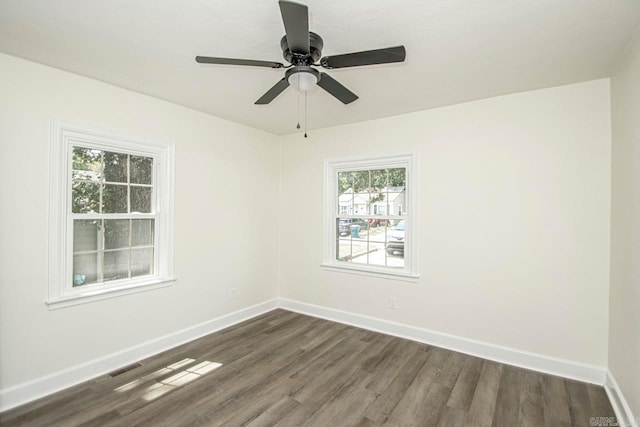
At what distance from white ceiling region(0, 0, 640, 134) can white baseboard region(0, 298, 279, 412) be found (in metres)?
2.43

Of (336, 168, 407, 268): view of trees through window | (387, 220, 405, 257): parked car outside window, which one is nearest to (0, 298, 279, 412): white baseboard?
(336, 168, 407, 268): view of trees through window

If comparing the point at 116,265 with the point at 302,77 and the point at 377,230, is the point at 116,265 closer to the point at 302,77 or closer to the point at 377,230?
the point at 302,77

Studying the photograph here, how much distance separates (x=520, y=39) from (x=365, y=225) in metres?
2.48

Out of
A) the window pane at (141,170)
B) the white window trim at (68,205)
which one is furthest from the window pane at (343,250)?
the window pane at (141,170)

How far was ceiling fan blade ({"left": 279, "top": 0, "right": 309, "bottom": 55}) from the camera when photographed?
4.41 ft

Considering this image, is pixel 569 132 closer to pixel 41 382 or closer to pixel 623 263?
pixel 623 263

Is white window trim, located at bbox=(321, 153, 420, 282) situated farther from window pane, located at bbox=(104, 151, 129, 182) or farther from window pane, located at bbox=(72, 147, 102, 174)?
window pane, located at bbox=(72, 147, 102, 174)

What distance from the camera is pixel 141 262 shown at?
3.15 meters

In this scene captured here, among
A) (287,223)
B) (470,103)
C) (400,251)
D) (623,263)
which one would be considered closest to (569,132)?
(470,103)

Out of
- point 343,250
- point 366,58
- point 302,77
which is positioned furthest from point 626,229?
point 343,250

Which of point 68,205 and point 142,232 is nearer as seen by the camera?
point 68,205

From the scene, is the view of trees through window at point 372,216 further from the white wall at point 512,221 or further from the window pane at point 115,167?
the window pane at point 115,167

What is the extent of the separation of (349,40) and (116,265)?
2824 mm

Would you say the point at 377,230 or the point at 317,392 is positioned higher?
the point at 377,230
